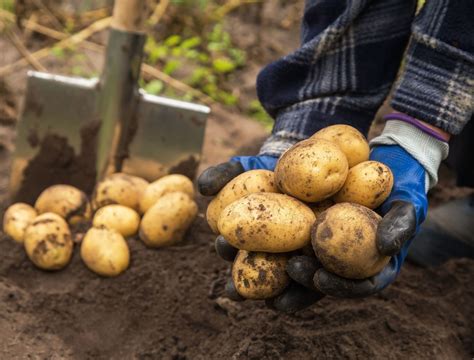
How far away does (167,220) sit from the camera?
6.33 feet

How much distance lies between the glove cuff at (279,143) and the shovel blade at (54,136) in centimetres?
94

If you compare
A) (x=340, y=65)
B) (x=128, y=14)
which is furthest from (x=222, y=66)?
(x=340, y=65)

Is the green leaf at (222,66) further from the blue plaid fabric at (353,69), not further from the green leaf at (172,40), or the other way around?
the blue plaid fabric at (353,69)

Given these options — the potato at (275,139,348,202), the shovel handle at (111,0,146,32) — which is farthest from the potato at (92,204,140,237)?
the potato at (275,139,348,202)

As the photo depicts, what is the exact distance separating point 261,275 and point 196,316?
0.54 meters

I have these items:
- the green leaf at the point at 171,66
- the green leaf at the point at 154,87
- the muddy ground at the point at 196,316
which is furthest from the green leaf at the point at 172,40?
the muddy ground at the point at 196,316

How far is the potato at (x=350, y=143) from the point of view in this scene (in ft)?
4.64

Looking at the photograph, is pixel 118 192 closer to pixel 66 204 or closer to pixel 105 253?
pixel 66 204

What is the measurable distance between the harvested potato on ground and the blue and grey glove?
0.12 meters

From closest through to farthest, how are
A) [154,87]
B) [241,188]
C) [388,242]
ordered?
[388,242] < [241,188] < [154,87]

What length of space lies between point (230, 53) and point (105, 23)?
2.88 feet

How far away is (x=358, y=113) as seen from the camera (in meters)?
1.72

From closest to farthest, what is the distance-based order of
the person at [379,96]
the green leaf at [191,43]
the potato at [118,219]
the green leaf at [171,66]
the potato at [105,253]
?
the person at [379,96] < the potato at [105,253] < the potato at [118,219] < the green leaf at [171,66] < the green leaf at [191,43]

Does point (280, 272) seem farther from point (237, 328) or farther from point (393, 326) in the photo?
point (393, 326)
